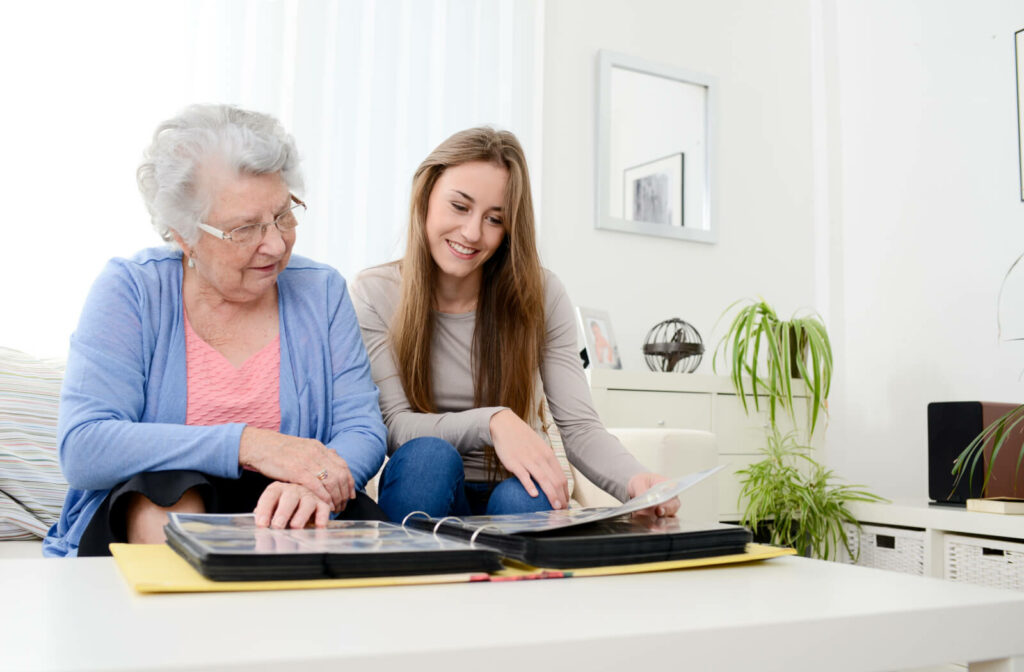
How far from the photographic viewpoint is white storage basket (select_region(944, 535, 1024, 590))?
2352 mm

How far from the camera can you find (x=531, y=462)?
1276 millimetres

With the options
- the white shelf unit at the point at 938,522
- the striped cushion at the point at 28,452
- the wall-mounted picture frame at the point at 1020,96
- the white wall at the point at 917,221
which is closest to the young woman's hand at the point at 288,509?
the striped cushion at the point at 28,452

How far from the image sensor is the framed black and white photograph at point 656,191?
11.7 ft

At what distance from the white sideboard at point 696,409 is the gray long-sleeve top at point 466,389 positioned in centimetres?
117

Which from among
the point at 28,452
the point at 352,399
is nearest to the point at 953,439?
the point at 352,399

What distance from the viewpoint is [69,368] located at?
4.01ft

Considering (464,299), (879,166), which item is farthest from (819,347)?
(464,299)

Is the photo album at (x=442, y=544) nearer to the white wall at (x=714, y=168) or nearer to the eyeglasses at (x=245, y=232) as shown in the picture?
the eyeglasses at (x=245, y=232)

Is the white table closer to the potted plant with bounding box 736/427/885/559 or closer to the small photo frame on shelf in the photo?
the potted plant with bounding box 736/427/885/559

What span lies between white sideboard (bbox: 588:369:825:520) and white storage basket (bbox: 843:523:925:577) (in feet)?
1.33

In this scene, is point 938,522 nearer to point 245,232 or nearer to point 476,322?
point 476,322

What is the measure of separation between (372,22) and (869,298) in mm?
2325

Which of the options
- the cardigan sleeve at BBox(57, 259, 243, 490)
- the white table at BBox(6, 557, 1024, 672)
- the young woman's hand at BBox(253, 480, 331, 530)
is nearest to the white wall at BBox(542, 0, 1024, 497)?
the cardigan sleeve at BBox(57, 259, 243, 490)

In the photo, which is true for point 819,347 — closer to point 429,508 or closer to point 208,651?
point 429,508
